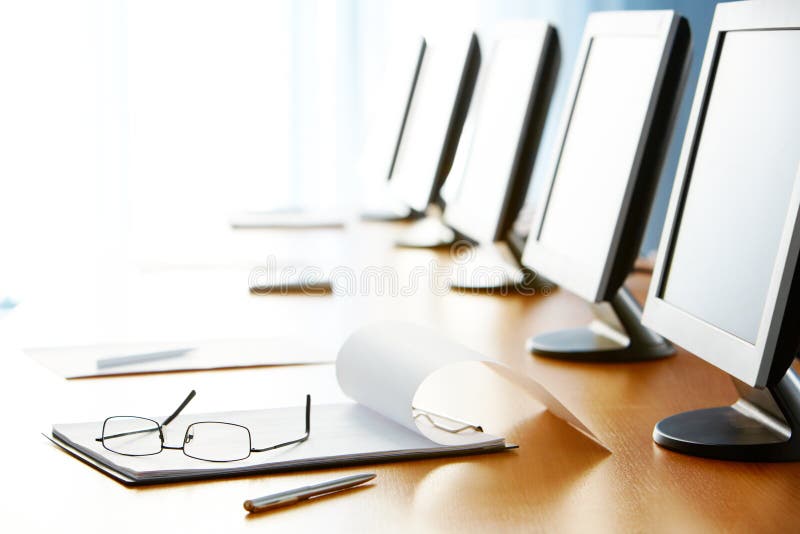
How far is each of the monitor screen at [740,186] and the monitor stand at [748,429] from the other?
9 cm

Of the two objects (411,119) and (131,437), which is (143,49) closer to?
(411,119)

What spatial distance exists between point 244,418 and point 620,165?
1.98ft

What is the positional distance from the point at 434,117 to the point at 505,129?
52 centimetres

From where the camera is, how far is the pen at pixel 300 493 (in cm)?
89

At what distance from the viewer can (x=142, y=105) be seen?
3.86m

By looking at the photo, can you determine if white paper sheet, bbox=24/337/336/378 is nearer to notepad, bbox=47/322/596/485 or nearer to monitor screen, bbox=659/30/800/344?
notepad, bbox=47/322/596/485

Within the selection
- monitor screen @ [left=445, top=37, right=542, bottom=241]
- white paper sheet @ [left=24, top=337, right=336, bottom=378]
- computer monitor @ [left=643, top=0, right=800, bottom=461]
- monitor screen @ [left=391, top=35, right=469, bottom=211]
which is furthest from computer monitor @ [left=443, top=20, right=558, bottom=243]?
computer monitor @ [left=643, top=0, right=800, bottom=461]

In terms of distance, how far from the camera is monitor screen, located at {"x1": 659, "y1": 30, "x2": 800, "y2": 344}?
996 millimetres

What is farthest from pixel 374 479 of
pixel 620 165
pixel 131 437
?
pixel 620 165

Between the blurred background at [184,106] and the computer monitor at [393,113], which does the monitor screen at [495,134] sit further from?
the blurred background at [184,106]

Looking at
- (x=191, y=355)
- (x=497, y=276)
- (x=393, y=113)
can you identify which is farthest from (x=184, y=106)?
(x=191, y=355)

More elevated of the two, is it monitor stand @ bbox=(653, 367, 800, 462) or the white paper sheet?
monitor stand @ bbox=(653, 367, 800, 462)

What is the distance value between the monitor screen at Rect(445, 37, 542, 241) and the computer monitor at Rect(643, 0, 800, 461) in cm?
61

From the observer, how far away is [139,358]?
1405 millimetres
